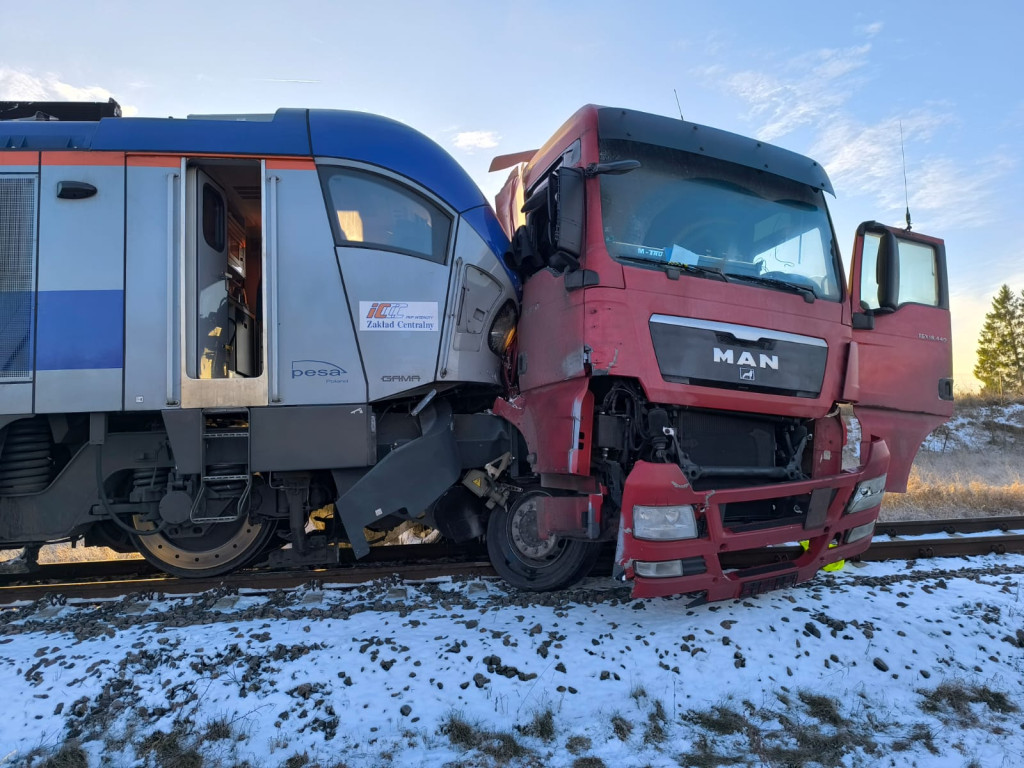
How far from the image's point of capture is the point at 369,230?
4.55 m

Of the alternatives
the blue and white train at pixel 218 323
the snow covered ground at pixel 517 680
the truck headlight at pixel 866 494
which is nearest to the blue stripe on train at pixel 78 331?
the blue and white train at pixel 218 323

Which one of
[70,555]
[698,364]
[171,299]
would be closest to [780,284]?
[698,364]

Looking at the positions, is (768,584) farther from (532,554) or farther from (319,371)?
(319,371)

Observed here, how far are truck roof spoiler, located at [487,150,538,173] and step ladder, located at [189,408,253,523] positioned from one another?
4076 millimetres

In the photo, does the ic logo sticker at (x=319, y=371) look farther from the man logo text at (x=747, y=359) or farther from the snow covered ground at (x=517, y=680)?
the man logo text at (x=747, y=359)

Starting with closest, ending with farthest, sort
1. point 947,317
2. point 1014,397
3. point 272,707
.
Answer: point 272,707 < point 947,317 < point 1014,397

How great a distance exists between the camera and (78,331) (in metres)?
4.21

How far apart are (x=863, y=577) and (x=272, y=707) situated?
4.59 m

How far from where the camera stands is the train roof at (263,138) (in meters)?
4.35

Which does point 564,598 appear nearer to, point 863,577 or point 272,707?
point 272,707

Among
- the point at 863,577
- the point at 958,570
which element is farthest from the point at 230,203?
the point at 958,570

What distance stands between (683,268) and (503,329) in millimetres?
1588

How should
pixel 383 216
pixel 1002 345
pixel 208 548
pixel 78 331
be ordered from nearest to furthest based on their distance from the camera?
pixel 78 331
pixel 383 216
pixel 208 548
pixel 1002 345

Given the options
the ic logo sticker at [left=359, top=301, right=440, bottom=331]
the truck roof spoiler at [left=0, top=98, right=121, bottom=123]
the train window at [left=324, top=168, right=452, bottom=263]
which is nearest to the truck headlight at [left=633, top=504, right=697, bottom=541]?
the ic logo sticker at [left=359, top=301, right=440, bottom=331]
